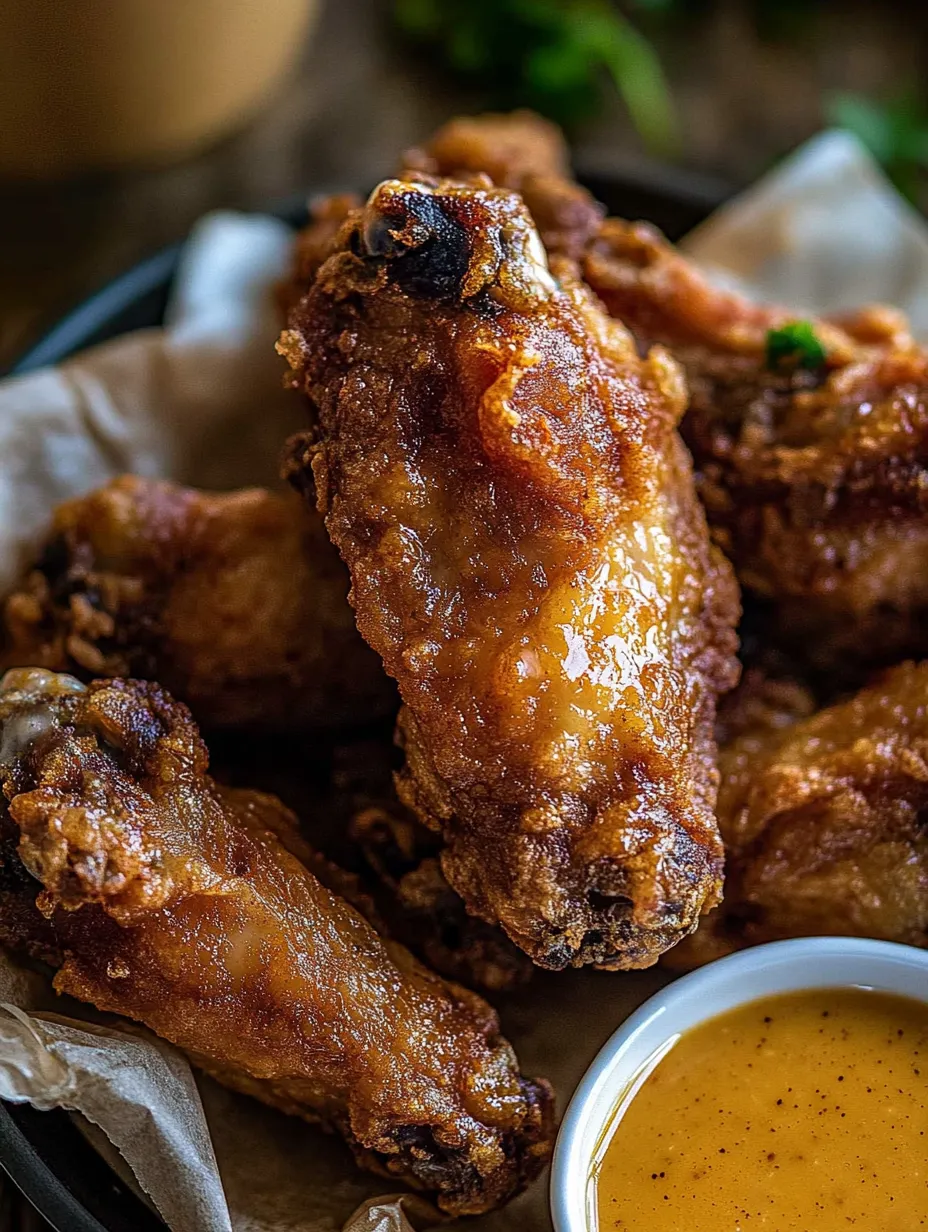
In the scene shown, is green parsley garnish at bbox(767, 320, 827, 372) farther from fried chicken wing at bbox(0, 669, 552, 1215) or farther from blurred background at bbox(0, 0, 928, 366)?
fried chicken wing at bbox(0, 669, 552, 1215)

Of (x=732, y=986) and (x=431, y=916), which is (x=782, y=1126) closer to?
(x=732, y=986)

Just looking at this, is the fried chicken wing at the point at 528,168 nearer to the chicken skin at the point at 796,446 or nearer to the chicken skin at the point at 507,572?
the chicken skin at the point at 796,446

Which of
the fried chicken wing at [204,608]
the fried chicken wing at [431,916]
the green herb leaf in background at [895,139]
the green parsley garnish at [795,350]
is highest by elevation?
the fried chicken wing at [204,608]

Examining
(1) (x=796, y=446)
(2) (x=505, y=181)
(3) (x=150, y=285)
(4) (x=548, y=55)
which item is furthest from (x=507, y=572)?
(4) (x=548, y=55)

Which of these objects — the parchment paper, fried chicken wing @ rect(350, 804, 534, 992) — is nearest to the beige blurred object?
the parchment paper

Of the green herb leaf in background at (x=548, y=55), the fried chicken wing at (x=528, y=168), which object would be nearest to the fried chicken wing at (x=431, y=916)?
the fried chicken wing at (x=528, y=168)

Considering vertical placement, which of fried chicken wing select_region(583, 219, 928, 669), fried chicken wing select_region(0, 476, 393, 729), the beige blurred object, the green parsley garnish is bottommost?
fried chicken wing select_region(583, 219, 928, 669)
